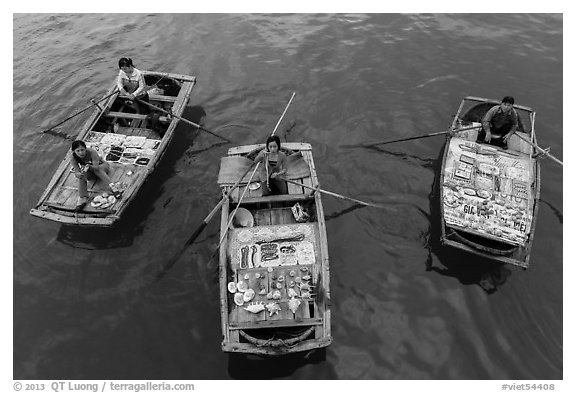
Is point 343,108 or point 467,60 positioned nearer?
point 343,108

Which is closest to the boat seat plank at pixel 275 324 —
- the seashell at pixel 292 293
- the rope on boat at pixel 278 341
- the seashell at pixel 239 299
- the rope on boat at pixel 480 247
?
the rope on boat at pixel 278 341

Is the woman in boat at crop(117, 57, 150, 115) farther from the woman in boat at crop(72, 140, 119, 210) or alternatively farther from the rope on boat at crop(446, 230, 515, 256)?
the rope on boat at crop(446, 230, 515, 256)

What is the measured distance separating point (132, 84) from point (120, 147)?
8.81 feet

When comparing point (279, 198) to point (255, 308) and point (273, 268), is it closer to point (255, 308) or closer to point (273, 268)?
point (273, 268)

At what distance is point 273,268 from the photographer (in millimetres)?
9977

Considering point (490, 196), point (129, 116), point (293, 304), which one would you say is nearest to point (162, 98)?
point (129, 116)

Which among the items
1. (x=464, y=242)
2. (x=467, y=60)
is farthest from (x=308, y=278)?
(x=467, y=60)

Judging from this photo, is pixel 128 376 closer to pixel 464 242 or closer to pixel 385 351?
pixel 385 351

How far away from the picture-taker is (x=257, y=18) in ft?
66.1

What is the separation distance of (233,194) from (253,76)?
7.82 meters

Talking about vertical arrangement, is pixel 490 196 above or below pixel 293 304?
above

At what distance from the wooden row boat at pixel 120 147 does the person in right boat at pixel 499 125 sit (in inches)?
409

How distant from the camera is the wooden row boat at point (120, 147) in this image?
11453 millimetres

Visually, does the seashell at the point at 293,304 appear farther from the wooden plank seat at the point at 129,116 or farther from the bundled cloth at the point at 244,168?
the wooden plank seat at the point at 129,116
